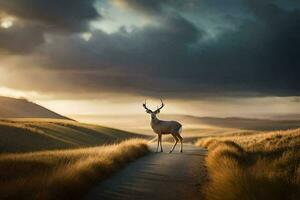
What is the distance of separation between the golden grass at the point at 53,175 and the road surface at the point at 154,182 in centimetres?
42

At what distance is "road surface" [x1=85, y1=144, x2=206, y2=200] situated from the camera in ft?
45.1

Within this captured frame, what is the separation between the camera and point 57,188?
43.0 feet

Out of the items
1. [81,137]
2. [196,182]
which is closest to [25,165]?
[196,182]

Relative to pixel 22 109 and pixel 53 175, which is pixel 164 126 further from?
pixel 22 109

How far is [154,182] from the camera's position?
53.0ft

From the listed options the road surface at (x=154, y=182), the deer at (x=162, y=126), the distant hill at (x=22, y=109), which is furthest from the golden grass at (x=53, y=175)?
the distant hill at (x=22, y=109)

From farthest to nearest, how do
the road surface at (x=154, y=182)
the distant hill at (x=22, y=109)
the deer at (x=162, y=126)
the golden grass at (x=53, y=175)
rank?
1. the distant hill at (x=22, y=109)
2. the deer at (x=162, y=126)
3. the road surface at (x=154, y=182)
4. the golden grass at (x=53, y=175)

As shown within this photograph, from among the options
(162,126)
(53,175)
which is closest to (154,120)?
(162,126)

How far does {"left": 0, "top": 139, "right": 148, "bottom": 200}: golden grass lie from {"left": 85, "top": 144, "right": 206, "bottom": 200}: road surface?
1.38 ft

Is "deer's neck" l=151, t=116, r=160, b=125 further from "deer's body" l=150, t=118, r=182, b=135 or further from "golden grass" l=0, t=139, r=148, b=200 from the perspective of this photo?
"golden grass" l=0, t=139, r=148, b=200

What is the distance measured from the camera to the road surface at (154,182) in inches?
542

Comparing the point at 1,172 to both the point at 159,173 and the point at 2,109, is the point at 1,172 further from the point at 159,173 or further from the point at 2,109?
the point at 2,109

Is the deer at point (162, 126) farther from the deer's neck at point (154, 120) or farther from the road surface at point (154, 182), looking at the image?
the road surface at point (154, 182)

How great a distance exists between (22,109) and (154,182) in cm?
14669
